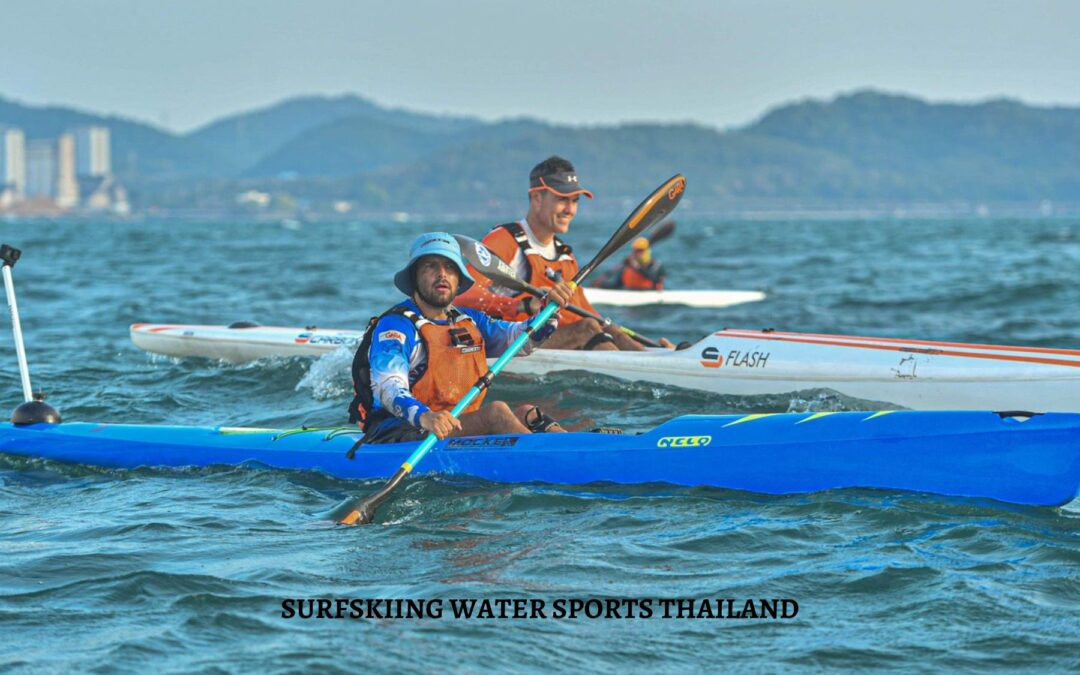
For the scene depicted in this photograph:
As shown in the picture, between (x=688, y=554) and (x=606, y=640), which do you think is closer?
(x=606, y=640)

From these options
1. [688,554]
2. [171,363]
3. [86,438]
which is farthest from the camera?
[171,363]

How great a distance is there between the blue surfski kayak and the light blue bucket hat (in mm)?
768

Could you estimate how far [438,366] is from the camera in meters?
6.29

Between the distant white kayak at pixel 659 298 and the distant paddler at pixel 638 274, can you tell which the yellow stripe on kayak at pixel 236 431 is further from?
the distant paddler at pixel 638 274

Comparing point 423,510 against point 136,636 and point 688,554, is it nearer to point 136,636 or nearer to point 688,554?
point 688,554

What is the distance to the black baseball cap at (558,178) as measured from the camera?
849cm

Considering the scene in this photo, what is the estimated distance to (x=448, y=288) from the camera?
20.2ft

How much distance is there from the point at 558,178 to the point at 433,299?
100 inches

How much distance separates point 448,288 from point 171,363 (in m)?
6.02

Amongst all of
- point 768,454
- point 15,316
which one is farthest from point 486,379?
point 15,316

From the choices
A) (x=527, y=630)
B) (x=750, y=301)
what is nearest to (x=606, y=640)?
(x=527, y=630)

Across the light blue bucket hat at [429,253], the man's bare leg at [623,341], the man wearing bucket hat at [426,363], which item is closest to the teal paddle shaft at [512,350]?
the man wearing bucket hat at [426,363]

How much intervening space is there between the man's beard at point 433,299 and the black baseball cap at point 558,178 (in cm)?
246

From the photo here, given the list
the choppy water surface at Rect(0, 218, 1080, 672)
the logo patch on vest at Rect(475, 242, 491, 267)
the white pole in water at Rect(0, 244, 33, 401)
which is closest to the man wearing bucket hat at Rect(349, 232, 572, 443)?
the choppy water surface at Rect(0, 218, 1080, 672)
